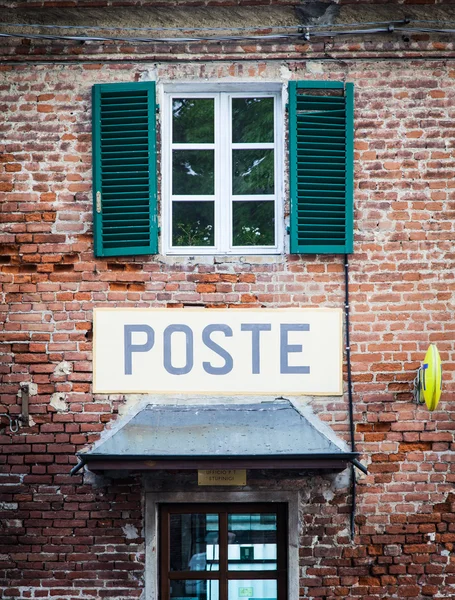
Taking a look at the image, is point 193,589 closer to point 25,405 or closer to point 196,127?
point 25,405

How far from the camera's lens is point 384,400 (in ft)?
21.8

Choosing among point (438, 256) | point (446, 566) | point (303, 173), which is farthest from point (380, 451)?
point (303, 173)

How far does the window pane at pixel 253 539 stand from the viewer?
21.9ft

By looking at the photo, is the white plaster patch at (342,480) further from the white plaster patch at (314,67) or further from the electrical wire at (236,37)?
the electrical wire at (236,37)

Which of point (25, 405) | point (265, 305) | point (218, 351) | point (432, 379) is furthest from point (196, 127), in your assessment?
point (432, 379)

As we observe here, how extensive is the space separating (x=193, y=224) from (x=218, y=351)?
1145mm

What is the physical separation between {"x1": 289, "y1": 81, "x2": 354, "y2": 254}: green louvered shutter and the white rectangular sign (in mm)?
730

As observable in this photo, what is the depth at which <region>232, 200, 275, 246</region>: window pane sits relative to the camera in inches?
273

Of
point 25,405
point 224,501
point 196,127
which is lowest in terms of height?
point 224,501

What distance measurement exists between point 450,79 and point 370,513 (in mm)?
3737

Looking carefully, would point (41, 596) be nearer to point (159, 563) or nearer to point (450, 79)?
point (159, 563)

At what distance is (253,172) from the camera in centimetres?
700

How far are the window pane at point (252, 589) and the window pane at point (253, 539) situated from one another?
14 centimetres

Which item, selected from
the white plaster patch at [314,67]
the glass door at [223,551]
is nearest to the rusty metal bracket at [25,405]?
the glass door at [223,551]
